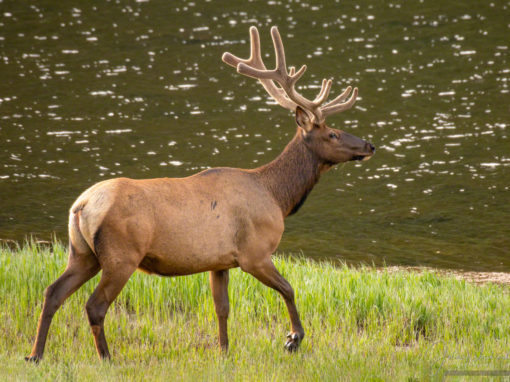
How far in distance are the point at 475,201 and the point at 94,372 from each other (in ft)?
34.1

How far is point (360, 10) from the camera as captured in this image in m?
32.4

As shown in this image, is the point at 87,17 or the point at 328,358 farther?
the point at 87,17

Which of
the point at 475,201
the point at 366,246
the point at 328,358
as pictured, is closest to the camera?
the point at 328,358

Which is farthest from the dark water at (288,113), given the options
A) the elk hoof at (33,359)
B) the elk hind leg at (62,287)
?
the elk hoof at (33,359)

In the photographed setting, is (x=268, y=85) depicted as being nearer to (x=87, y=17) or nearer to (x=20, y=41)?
(x=20, y=41)

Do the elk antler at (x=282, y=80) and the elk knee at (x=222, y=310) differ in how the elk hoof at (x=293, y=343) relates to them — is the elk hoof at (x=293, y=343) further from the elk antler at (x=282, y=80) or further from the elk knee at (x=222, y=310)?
the elk antler at (x=282, y=80)

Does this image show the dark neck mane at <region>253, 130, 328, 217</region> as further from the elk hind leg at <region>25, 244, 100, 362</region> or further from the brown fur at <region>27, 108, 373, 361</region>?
the elk hind leg at <region>25, 244, 100, 362</region>

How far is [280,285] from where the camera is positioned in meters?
7.96

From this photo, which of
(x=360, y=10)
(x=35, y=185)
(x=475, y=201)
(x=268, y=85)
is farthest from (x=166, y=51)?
(x=268, y=85)

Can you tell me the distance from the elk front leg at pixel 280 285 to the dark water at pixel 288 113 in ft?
18.2

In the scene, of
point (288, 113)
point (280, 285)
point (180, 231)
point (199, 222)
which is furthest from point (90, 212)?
point (288, 113)

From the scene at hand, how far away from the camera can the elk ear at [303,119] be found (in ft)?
28.0

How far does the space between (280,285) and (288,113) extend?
14618mm

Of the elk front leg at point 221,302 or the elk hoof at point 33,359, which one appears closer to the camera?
the elk hoof at point 33,359
